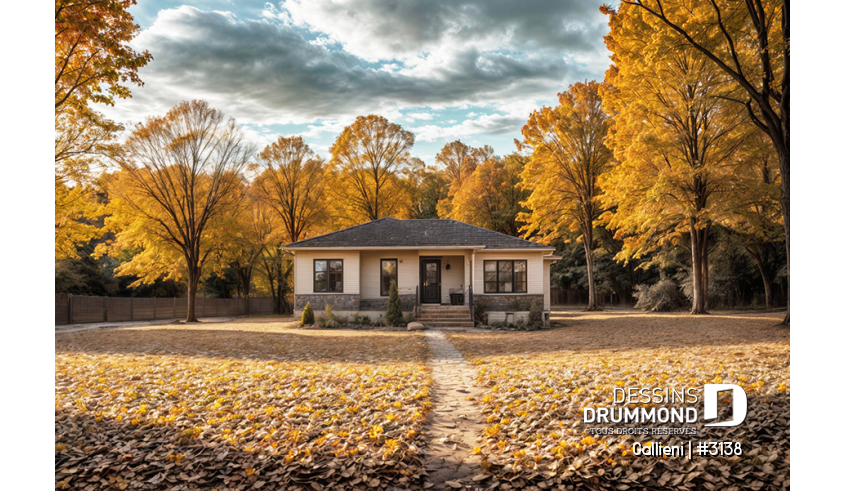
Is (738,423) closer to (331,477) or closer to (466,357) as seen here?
(331,477)

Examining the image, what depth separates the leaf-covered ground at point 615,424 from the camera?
11.6 ft

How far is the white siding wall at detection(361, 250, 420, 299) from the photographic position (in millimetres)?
19734

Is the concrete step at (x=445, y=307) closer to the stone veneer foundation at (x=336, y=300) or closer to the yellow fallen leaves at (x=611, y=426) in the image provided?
the stone veneer foundation at (x=336, y=300)

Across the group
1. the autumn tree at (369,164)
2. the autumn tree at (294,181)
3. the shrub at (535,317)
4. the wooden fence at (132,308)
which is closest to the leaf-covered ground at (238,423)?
the shrub at (535,317)

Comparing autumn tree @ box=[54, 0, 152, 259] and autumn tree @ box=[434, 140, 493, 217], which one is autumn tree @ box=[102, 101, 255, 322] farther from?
autumn tree @ box=[434, 140, 493, 217]

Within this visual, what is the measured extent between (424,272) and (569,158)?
11.6 meters

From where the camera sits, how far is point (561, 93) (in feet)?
82.9

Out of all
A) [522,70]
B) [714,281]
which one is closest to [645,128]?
[714,281]

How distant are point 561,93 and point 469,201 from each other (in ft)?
35.2

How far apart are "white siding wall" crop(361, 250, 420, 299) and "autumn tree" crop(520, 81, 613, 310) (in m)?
9.54

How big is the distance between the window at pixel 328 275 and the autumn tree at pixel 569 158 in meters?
12.1

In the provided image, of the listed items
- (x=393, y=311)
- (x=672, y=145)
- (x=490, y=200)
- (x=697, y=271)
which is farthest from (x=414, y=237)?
(x=490, y=200)

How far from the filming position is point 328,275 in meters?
19.5

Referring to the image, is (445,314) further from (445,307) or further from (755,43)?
(755,43)
